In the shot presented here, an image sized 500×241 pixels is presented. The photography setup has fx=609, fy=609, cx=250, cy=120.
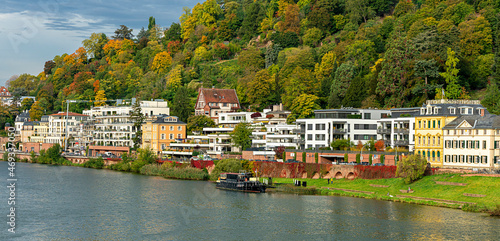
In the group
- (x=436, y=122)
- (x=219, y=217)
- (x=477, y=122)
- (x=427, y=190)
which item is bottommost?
(x=219, y=217)

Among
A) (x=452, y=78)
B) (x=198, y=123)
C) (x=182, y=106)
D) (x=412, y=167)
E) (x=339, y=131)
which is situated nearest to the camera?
(x=412, y=167)

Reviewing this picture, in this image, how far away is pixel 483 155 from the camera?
252 feet

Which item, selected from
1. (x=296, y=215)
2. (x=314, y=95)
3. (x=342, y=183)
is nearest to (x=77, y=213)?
(x=296, y=215)

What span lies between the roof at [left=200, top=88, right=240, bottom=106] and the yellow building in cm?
1483

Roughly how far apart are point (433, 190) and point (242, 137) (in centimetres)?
5201

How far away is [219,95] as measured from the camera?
150625 mm

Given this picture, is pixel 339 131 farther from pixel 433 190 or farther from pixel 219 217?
pixel 219 217

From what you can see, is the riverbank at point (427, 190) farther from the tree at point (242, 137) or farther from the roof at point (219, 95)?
the roof at point (219, 95)

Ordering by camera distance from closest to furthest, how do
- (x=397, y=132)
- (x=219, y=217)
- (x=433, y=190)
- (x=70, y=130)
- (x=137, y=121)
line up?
(x=219, y=217) < (x=433, y=190) < (x=397, y=132) < (x=137, y=121) < (x=70, y=130)

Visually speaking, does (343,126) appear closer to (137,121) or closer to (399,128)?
(399,128)

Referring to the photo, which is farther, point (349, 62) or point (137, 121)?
point (137, 121)

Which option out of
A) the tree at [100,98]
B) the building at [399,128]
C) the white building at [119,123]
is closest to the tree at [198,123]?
the white building at [119,123]

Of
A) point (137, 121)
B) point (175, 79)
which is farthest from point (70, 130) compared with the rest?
point (137, 121)

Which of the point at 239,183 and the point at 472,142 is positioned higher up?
the point at 472,142
